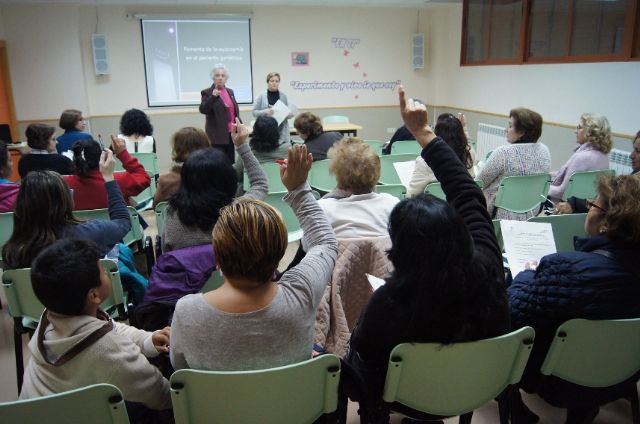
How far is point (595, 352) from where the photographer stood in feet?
5.16

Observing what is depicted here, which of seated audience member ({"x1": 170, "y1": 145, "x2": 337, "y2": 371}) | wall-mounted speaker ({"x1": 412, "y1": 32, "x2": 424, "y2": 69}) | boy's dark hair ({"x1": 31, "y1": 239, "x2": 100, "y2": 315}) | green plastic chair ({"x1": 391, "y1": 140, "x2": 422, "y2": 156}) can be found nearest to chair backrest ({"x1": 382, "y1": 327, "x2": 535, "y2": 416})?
seated audience member ({"x1": 170, "y1": 145, "x2": 337, "y2": 371})

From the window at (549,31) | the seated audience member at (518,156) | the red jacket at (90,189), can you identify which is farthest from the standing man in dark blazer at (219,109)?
the window at (549,31)

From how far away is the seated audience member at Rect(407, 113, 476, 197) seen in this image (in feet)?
10.7

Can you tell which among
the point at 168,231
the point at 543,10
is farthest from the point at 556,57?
the point at 168,231

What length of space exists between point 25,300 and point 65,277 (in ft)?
3.04

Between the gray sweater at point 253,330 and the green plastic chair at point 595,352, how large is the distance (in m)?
0.80

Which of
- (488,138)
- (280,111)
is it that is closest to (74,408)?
(280,111)

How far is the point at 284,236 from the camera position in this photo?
1281 mm

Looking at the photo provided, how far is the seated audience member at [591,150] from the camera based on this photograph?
361 centimetres

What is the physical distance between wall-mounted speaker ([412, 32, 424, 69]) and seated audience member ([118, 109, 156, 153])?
5411mm

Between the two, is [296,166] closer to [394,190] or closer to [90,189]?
[394,190]

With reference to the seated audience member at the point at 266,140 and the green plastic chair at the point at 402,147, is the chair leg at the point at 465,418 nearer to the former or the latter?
the seated audience member at the point at 266,140

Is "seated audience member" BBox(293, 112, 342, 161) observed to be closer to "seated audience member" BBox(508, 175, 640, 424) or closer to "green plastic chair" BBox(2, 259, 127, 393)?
"green plastic chair" BBox(2, 259, 127, 393)

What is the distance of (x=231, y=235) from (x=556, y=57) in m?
5.88
